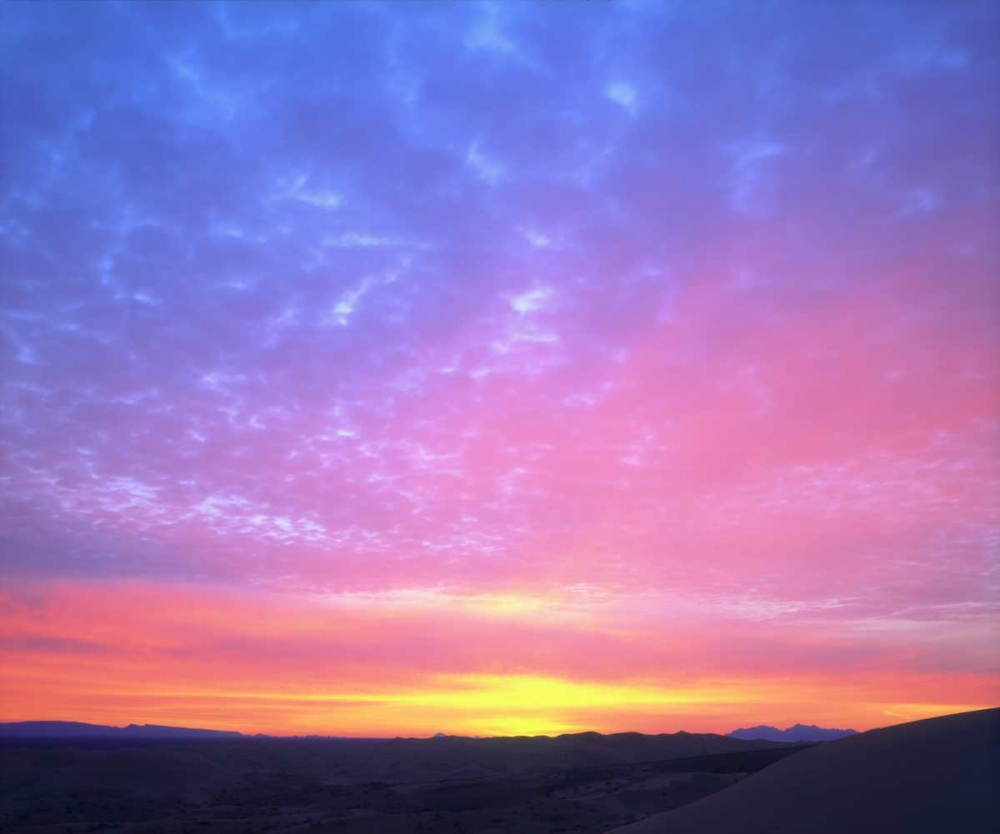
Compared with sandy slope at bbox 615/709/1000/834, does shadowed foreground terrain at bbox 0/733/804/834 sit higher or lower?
lower

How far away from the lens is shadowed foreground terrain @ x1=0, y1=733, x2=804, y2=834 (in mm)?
27203

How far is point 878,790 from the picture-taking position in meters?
12.3

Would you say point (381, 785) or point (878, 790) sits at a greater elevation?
point (878, 790)

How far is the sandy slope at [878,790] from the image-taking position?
36.7 feet

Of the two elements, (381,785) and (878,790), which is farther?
(381,785)

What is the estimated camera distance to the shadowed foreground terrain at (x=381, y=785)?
2720cm

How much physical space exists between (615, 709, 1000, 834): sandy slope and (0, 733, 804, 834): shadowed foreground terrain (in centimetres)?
1079

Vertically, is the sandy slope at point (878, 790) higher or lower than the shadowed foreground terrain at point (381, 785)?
higher

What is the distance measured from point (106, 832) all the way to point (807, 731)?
167013mm

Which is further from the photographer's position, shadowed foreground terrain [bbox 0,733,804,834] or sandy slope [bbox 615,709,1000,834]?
shadowed foreground terrain [bbox 0,733,804,834]

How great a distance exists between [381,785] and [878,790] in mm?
34029

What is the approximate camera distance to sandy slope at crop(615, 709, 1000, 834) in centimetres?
1120

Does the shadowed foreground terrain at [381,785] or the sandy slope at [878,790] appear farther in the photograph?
the shadowed foreground terrain at [381,785]

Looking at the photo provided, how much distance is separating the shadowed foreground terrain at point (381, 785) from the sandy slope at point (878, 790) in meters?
10.8
